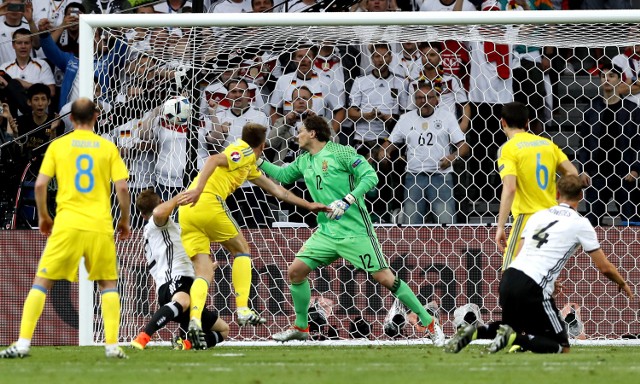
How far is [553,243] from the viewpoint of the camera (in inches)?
337

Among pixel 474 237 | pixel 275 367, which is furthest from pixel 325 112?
pixel 275 367

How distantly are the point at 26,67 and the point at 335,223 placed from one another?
566 cm

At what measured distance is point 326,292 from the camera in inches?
459

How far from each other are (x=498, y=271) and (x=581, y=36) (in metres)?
2.39

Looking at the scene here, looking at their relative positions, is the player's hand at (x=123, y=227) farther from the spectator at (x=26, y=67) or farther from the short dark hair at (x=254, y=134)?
the spectator at (x=26, y=67)

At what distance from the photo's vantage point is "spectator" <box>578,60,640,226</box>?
1185cm

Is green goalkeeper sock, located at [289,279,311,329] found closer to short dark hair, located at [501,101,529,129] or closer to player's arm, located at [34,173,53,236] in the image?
short dark hair, located at [501,101,529,129]

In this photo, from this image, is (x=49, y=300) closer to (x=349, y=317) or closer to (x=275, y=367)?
(x=349, y=317)

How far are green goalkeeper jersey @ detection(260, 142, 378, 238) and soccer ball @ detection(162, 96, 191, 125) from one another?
86 cm

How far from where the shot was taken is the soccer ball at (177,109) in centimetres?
1080

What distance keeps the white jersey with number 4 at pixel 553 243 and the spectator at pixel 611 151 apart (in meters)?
3.30

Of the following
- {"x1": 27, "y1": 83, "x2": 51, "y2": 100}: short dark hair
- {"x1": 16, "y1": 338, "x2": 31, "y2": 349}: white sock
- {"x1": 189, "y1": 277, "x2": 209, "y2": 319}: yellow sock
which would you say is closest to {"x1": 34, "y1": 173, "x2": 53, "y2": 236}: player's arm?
{"x1": 16, "y1": 338, "x2": 31, "y2": 349}: white sock

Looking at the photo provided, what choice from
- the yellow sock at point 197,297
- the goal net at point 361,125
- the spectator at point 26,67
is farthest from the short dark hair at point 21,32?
the yellow sock at point 197,297

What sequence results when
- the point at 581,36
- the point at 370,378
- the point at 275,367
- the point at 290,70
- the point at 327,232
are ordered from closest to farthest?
the point at 370,378 < the point at 275,367 < the point at 327,232 < the point at 581,36 < the point at 290,70
